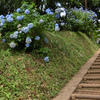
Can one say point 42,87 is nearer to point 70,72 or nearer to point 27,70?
point 27,70

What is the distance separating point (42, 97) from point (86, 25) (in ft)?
28.3

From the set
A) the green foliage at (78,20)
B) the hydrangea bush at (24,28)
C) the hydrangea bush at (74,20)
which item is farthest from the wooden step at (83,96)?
the green foliage at (78,20)

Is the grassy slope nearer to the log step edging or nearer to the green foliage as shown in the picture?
the log step edging

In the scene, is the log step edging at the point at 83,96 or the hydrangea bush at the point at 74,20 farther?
the hydrangea bush at the point at 74,20

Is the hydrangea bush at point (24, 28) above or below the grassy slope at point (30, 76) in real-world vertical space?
above

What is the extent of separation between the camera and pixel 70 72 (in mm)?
5684

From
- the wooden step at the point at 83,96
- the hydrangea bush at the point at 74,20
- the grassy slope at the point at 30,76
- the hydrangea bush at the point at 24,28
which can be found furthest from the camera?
the hydrangea bush at the point at 74,20

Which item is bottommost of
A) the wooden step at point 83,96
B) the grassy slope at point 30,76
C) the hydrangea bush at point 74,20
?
the wooden step at point 83,96

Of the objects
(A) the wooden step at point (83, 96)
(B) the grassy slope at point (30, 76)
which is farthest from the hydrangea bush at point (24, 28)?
(A) the wooden step at point (83, 96)

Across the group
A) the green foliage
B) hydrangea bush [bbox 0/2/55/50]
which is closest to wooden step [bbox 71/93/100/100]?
hydrangea bush [bbox 0/2/55/50]

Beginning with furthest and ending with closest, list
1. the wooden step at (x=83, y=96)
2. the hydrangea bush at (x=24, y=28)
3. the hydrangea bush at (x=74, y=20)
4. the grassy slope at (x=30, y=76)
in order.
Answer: the hydrangea bush at (x=74, y=20), the hydrangea bush at (x=24, y=28), the wooden step at (x=83, y=96), the grassy slope at (x=30, y=76)

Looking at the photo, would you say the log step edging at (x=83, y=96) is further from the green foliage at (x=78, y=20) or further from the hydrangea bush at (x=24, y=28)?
the green foliage at (x=78, y=20)

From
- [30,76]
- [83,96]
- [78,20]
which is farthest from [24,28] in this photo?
[78,20]

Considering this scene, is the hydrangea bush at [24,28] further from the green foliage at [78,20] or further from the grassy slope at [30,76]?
the green foliage at [78,20]
